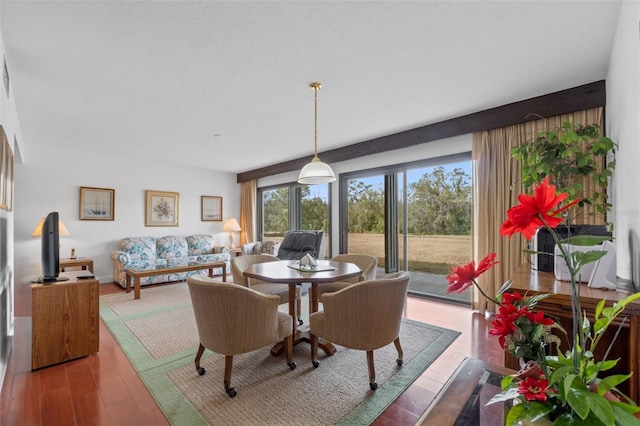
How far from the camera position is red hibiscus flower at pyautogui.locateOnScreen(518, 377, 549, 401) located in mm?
587

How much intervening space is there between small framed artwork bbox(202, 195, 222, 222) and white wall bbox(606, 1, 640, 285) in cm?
692

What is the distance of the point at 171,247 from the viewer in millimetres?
6039

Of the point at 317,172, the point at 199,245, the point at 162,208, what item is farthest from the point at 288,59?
the point at 162,208

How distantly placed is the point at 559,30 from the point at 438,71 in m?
0.81

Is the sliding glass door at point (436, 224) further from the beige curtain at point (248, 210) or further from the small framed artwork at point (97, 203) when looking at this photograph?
the small framed artwork at point (97, 203)

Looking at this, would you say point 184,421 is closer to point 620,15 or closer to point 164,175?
point 620,15

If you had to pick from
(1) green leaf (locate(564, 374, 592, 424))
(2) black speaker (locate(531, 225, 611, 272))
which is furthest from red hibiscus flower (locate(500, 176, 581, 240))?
(2) black speaker (locate(531, 225, 611, 272))

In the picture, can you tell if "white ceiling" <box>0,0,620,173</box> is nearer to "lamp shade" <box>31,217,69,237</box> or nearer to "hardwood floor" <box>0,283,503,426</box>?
"lamp shade" <box>31,217,69,237</box>

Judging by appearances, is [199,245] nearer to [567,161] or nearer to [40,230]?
[40,230]

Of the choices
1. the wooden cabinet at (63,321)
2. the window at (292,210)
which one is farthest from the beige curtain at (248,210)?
the wooden cabinet at (63,321)

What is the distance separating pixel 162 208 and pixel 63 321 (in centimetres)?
423

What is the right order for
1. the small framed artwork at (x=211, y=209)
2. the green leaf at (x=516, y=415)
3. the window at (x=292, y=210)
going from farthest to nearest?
the small framed artwork at (x=211, y=209), the window at (x=292, y=210), the green leaf at (x=516, y=415)

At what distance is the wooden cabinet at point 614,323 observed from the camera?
1.29m

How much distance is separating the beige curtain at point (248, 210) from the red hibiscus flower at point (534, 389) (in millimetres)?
6959
